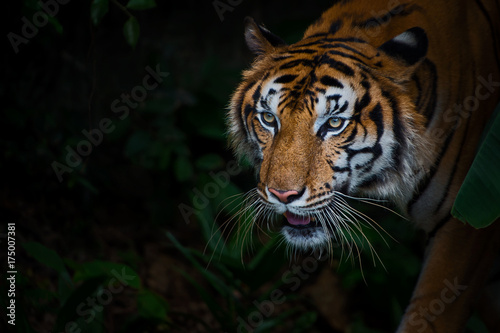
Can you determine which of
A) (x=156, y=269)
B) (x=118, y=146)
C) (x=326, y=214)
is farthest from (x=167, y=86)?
(x=326, y=214)

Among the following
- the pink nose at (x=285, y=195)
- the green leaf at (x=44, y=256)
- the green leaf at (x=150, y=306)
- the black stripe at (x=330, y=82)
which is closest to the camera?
the pink nose at (x=285, y=195)

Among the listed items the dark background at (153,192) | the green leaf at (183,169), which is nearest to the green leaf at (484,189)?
the dark background at (153,192)

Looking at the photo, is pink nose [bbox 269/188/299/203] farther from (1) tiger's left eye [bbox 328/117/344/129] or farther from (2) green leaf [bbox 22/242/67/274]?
(2) green leaf [bbox 22/242/67/274]

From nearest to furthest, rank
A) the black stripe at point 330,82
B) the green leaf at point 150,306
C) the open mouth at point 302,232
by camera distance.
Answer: the black stripe at point 330,82 < the open mouth at point 302,232 < the green leaf at point 150,306

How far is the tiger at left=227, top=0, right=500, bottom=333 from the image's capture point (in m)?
2.32

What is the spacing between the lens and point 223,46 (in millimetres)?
5051

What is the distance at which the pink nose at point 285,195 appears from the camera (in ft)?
7.38

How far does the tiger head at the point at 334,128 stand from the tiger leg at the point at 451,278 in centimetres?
31

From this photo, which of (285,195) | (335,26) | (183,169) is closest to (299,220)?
(285,195)

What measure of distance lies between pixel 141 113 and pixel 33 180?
39.9 inches

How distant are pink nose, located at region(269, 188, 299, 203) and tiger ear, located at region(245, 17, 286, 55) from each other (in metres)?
0.83

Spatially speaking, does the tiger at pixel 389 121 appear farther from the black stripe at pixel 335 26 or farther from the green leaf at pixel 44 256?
the green leaf at pixel 44 256

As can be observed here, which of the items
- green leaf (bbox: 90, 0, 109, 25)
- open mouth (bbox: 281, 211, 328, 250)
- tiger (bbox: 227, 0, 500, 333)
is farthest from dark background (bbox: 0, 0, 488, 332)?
tiger (bbox: 227, 0, 500, 333)

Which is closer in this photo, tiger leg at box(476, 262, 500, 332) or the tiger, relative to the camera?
the tiger
